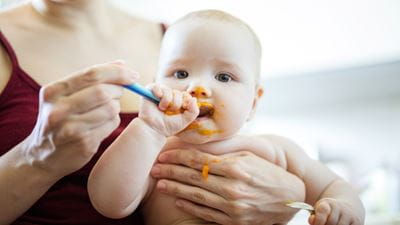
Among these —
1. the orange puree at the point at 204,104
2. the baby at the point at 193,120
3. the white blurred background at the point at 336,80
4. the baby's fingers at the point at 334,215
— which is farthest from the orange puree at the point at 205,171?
the white blurred background at the point at 336,80

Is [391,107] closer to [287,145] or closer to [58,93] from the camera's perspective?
[287,145]

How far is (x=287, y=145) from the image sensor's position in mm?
1006

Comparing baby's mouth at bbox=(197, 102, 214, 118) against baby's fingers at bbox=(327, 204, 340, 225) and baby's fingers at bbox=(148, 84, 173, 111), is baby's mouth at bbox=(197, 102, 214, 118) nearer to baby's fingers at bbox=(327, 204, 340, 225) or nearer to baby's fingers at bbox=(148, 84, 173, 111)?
baby's fingers at bbox=(148, 84, 173, 111)

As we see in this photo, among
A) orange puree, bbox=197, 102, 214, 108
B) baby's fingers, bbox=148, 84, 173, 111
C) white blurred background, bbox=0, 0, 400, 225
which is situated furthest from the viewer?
white blurred background, bbox=0, 0, 400, 225

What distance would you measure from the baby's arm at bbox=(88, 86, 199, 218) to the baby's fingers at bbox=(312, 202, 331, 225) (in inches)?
11.4

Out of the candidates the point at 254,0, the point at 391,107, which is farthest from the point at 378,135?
the point at 254,0

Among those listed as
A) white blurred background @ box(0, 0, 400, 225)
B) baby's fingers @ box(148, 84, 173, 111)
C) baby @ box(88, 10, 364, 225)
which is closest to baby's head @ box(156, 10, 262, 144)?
baby @ box(88, 10, 364, 225)

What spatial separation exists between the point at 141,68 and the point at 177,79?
0.29 m

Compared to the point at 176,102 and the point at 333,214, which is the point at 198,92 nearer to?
the point at 176,102

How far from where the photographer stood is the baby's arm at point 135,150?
70cm

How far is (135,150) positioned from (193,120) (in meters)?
0.13

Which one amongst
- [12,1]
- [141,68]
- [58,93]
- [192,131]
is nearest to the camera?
[58,93]

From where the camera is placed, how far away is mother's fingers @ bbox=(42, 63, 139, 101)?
58 cm

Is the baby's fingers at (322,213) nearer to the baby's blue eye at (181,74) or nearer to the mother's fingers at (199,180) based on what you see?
the mother's fingers at (199,180)
